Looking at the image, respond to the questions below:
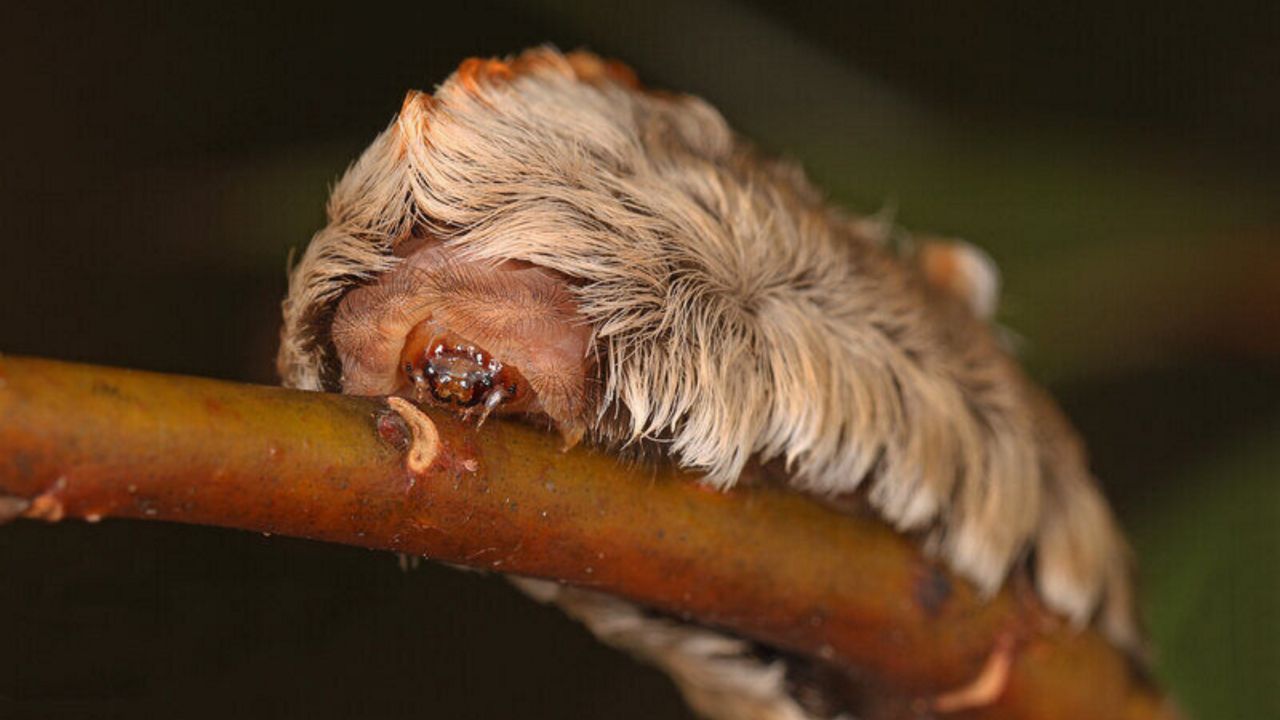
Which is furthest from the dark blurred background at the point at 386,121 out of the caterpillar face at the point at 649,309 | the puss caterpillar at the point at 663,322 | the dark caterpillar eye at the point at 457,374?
the dark caterpillar eye at the point at 457,374

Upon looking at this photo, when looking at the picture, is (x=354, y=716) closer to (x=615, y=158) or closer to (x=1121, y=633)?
(x=1121, y=633)

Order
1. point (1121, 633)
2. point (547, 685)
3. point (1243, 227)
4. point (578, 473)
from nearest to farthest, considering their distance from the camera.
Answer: point (578, 473) → point (1121, 633) → point (1243, 227) → point (547, 685)

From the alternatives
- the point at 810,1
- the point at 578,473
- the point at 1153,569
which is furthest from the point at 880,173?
the point at 578,473

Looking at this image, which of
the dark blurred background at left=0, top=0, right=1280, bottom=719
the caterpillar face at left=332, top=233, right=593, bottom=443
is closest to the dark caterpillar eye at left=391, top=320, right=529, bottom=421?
the caterpillar face at left=332, top=233, right=593, bottom=443

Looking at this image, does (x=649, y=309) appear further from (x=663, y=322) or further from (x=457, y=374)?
(x=457, y=374)

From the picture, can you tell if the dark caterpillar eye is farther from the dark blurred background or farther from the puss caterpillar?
the dark blurred background
